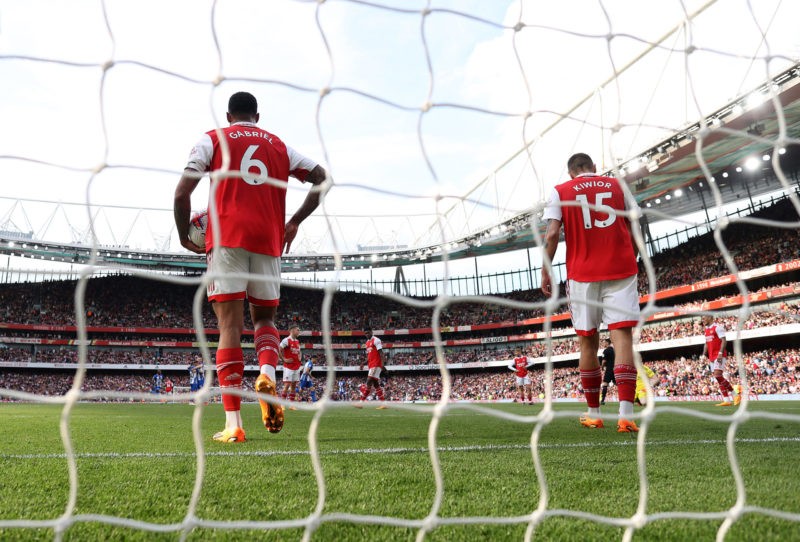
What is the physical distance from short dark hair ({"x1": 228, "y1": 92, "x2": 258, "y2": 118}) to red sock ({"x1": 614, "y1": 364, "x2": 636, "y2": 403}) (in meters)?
3.05

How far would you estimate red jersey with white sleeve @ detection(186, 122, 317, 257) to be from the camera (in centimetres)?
288

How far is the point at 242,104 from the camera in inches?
126

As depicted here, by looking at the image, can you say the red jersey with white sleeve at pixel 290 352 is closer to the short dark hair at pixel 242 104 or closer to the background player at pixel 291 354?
the background player at pixel 291 354

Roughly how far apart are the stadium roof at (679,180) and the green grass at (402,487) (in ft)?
23.0

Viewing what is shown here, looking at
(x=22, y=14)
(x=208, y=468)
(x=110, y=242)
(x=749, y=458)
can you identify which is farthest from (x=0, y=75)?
(x=110, y=242)

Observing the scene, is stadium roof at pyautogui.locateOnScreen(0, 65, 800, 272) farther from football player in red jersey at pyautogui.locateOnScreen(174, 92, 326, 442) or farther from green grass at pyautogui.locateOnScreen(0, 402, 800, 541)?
green grass at pyautogui.locateOnScreen(0, 402, 800, 541)

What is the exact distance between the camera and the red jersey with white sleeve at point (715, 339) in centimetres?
951

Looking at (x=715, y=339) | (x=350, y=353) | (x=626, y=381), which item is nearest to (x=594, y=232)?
(x=626, y=381)

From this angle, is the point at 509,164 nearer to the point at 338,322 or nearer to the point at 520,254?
the point at 520,254

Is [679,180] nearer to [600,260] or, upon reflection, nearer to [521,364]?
[521,364]

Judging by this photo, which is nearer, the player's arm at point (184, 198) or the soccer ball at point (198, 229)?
the player's arm at point (184, 198)

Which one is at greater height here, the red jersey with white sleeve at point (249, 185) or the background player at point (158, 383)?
the red jersey with white sleeve at point (249, 185)

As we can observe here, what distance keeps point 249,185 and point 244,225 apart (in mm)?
216

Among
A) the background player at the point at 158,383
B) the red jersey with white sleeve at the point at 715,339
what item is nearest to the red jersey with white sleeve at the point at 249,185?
the red jersey with white sleeve at the point at 715,339
